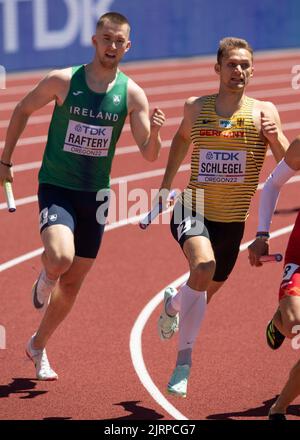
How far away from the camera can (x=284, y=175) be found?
6.28 metres

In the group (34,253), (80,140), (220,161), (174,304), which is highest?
(80,140)

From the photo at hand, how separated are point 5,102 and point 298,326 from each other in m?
13.4

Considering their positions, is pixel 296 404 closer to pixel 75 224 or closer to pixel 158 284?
pixel 75 224

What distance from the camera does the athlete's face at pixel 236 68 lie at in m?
6.76

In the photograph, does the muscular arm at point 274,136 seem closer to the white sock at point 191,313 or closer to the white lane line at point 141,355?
the white sock at point 191,313

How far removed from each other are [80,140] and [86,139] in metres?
0.04

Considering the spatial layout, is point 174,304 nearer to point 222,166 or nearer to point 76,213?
point 76,213

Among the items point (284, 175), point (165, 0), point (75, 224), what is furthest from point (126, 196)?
point (165, 0)

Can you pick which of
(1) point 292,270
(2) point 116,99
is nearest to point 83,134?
(2) point 116,99

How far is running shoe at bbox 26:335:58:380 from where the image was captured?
719 centimetres

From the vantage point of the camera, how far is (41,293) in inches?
283

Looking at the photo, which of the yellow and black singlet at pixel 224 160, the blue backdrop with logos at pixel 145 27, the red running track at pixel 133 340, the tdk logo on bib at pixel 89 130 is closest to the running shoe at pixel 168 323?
the red running track at pixel 133 340
